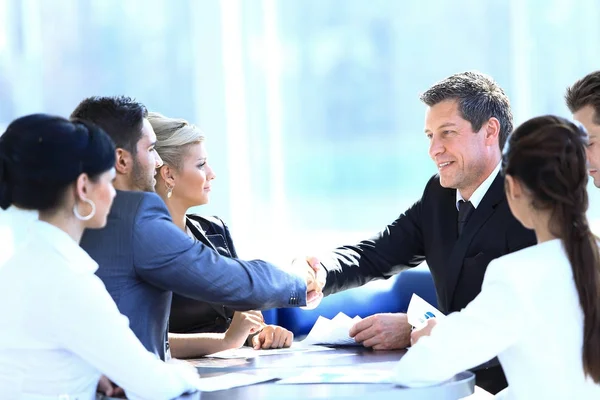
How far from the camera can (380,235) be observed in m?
3.63

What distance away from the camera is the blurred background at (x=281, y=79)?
4.94 m

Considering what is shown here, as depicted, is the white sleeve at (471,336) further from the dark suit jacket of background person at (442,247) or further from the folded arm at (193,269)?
the dark suit jacket of background person at (442,247)

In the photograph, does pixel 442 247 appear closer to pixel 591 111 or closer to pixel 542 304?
pixel 591 111

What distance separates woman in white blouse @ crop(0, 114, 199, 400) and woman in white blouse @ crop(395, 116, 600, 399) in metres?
0.64

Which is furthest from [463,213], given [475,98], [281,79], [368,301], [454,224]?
[281,79]

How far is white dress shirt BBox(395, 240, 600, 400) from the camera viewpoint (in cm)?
198

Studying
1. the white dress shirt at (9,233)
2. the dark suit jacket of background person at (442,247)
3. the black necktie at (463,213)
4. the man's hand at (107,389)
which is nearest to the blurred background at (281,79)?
the white dress shirt at (9,233)

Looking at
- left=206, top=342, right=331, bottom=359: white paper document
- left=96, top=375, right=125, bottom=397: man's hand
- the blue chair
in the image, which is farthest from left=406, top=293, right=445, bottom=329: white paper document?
the blue chair

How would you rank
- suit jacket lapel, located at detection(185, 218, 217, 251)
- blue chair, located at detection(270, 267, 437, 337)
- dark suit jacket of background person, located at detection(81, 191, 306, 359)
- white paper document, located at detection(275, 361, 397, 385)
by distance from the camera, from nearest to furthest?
white paper document, located at detection(275, 361, 397, 385) → dark suit jacket of background person, located at detection(81, 191, 306, 359) → suit jacket lapel, located at detection(185, 218, 217, 251) → blue chair, located at detection(270, 267, 437, 337)

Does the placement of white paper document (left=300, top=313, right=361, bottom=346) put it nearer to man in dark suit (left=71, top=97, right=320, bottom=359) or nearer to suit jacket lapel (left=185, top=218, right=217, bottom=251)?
man in dark suit (left=71, top=97, right=320, bottom=359)

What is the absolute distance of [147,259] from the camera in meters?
2.36

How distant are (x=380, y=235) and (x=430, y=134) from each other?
48 cm

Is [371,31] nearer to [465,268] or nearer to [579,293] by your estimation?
[465,268]

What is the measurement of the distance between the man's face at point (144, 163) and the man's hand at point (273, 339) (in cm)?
64
